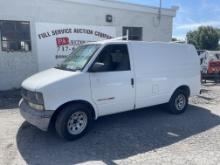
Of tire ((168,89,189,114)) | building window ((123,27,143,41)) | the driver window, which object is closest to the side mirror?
the driver window

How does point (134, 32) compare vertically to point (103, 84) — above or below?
above

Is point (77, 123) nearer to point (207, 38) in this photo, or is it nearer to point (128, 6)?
point (128, 6)

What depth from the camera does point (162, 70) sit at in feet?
21.2

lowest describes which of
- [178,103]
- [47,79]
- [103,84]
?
[178,103]

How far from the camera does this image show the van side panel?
6023 mm

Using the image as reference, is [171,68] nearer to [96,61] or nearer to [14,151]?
[96,61]

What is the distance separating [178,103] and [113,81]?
2.62 m

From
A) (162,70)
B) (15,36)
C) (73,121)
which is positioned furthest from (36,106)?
(15,36)

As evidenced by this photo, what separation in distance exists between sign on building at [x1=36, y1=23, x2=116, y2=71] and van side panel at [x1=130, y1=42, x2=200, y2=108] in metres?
5.48

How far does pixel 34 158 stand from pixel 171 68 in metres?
4.24

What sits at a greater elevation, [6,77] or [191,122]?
[6,77]

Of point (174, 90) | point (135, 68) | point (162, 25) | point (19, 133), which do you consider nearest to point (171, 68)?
point (174, 90)

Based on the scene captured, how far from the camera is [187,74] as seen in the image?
7094 millimetres

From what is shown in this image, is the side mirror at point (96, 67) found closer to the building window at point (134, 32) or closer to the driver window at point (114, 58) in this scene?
the driver window at point (114, 58)
